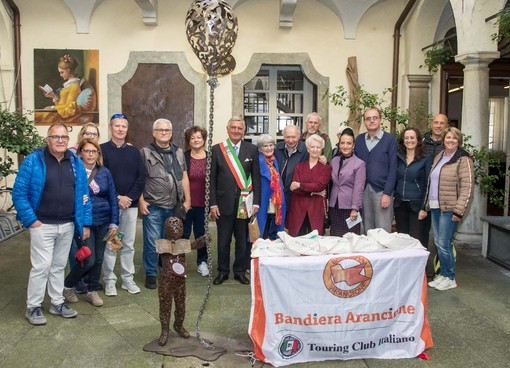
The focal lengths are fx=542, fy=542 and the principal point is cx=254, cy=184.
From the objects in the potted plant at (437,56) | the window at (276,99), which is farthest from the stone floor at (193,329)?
the window at (276,99)

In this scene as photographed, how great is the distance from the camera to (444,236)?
5156 millimetres

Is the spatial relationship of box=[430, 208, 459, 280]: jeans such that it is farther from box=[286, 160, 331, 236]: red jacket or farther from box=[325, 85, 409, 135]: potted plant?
box=[325, 85, 409, 135]: potted plant

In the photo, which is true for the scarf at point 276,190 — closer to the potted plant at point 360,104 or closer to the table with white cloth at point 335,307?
the table with white cloth at point 335,307

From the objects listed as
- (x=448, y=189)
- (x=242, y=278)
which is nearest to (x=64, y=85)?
(x=242, y=278)

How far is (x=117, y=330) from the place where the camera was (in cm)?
412

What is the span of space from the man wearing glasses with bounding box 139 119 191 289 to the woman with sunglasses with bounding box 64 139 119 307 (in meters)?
0.42

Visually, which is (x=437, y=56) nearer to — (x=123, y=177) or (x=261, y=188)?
(x=261, y=188)

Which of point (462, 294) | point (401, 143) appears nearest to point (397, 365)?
point (462, 294)

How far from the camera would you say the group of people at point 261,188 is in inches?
187

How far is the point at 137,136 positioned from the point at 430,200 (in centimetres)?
530

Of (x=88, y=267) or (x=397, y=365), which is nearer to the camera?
(x=397, y=365)

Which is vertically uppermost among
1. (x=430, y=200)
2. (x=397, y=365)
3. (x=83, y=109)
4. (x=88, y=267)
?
(x=83, y=109)

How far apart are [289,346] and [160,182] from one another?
2139 mm

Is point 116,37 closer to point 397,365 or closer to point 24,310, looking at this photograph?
point 24,310
